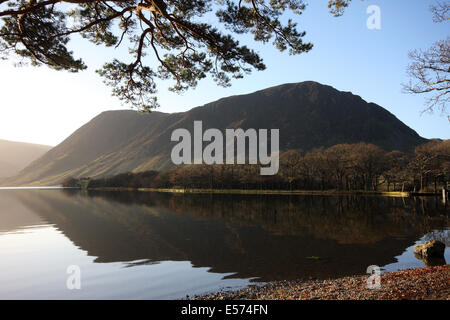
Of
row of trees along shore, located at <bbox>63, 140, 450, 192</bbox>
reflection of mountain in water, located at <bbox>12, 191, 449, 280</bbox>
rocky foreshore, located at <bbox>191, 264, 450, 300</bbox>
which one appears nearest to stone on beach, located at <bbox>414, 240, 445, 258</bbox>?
reflection of mountain in water, located at <bbox>12, 191, 449, 280</bbox>

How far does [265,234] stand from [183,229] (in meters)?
8.57

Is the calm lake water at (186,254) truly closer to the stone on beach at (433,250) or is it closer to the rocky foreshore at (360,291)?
the stone on beach at (433,250)

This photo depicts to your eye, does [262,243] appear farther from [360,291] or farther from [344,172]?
[344,172]

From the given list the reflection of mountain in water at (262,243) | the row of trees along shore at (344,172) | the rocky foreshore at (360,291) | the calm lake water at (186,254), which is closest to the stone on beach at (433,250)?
the calm lake water at (186,254)

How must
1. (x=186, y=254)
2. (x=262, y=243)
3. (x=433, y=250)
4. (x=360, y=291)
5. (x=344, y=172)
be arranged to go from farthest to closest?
(x=344, y=172) → (x=262, y=243) → (x=186, y=254) → (x=433, y=250) → (x=360, y=291)

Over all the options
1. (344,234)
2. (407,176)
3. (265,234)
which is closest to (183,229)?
(265,234)

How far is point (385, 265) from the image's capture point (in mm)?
16125

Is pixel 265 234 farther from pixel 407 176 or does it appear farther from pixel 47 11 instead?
pixel 407 176

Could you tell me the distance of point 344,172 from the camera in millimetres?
102812

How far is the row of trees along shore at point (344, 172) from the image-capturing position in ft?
292

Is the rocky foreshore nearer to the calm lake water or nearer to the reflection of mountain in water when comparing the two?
the calm lake water

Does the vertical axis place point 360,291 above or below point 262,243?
above

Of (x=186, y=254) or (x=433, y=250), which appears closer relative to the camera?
(x=433, y=250)

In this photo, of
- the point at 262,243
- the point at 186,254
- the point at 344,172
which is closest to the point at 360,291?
the point at 186,254
